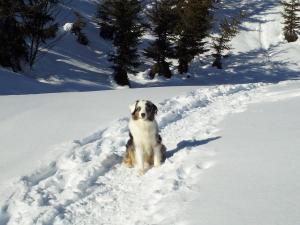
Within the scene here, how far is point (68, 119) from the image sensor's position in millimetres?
12477

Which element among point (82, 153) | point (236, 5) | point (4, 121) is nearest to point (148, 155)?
point (82, 153)

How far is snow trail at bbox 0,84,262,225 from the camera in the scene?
6.12 m

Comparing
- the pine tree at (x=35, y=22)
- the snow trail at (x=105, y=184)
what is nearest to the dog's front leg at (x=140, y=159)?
the snow trail at (x=105, y=184)

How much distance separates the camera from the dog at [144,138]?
7.56 meters

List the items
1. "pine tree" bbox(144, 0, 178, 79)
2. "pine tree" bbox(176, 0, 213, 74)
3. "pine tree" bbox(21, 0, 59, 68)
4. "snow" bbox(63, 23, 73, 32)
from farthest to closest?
"snow" bbox(63, 23, 73, 32), "pine tree" bbox(176, 0, 213, 74), "pine tree" bbox(144, 0, 178, 79), "pine tree" bbox(21, 0, 59, 68)

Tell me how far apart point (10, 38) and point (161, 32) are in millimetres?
11735

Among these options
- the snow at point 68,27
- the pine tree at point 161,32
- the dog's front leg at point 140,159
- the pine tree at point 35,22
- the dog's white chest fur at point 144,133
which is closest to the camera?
the dog's white chest fur at point 144,133

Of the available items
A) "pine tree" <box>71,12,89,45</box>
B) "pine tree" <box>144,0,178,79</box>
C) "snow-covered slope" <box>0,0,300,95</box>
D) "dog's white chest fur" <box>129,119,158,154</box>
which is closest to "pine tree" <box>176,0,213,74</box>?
"pine tree" <box>144,0,178,79</box>

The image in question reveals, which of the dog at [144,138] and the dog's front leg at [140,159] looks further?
the dog's front leg at [140,159]

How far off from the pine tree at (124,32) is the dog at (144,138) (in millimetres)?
26722

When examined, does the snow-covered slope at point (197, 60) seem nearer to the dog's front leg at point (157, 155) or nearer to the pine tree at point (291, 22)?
the pine tree at point (291, 22)

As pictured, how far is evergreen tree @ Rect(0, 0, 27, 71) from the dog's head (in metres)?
24.8

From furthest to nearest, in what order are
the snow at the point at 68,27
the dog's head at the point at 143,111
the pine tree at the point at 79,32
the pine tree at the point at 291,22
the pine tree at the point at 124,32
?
the pine tree at the point at 291,22 → the snow at the point at 68,27 → the pine tree at the point at 79,32 → the pine tree at the point at 124,32 → the dog's head at the point at 143,111

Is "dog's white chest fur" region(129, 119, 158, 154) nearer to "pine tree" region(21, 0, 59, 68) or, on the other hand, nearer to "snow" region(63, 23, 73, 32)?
"pine tree" region(21, 0, 59, 68)
